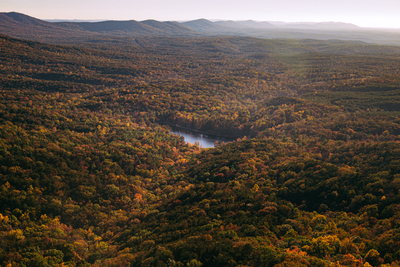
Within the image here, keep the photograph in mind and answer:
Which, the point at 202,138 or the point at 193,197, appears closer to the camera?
the point at 193,197

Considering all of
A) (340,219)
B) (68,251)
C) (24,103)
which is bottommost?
(68,251)

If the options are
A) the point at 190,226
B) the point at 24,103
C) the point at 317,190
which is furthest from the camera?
the point at 24,103

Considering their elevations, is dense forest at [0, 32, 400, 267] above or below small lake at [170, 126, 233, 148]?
above

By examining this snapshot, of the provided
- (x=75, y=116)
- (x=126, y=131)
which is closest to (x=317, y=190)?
(x=126, y=131)

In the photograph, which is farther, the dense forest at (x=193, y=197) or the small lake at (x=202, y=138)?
the small lake at (x=202, y=138)

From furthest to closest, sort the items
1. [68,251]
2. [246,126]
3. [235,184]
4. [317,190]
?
[246,126], [235,184], [317,190], [68,251]

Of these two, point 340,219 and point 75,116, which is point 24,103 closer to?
point 75,116

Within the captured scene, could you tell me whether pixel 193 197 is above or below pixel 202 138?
above

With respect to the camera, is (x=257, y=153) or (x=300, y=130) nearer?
(x=257, y=153)

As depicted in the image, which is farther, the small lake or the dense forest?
the small lake

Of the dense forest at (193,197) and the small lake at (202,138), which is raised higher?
the dense forest at (193,197)

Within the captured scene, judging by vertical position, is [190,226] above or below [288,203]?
below
